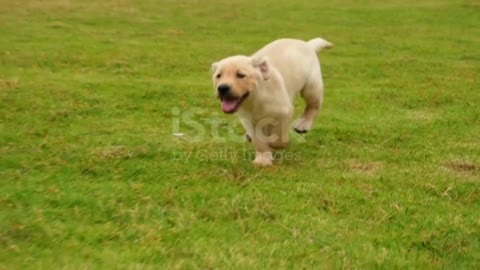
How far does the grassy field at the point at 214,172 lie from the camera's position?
14.8 ft

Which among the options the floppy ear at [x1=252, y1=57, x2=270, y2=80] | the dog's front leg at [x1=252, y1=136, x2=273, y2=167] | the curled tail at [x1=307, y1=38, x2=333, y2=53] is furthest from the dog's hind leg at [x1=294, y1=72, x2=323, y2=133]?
the floppy ear at [x1=252, y1=57, x2=270, y2=80]

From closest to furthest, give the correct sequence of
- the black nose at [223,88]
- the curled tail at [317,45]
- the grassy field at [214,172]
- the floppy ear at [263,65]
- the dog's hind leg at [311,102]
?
the grassy field at [214,172] < the black nose at [223,88] < the floppy ear at [263,65] < the dog's hind leg at [311,102] < the curled tail at [317,45]

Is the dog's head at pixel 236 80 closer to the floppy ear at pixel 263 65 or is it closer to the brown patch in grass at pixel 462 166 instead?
the floppy ear at pixel 263 65

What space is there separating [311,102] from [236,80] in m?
1.96

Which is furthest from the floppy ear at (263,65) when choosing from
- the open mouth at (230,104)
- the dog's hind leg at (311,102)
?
the dog's hind leg at (311,102)

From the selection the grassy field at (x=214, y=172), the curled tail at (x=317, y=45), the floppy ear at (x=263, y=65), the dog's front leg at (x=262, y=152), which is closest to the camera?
the grassy field at (x=214, y=172)

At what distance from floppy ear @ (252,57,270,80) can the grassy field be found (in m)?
0.93

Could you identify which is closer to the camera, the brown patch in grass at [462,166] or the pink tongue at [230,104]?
the pink tongue at [230,104]

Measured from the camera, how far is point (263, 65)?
7000 mm

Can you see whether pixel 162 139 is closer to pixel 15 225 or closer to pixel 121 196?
pixel 121 196

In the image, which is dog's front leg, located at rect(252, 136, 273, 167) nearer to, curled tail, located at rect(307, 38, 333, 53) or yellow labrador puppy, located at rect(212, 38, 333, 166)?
yellow labrador puppy, located at rect(212, 38, 333, 166)

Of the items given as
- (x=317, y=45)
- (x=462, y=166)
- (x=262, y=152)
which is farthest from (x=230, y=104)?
(x=317, y=45)

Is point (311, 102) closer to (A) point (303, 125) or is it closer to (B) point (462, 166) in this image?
(A) point (303, 125)

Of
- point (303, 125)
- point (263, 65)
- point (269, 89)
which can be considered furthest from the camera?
point (303, 125)
